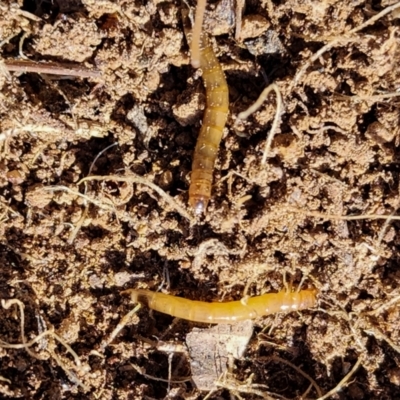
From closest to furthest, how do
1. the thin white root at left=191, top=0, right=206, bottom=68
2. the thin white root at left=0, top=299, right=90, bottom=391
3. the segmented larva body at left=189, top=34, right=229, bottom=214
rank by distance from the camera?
the thin white root at left=191, top=0, right=206, bottom=68 → the segmented larva body at left=189, top=34, right=229, bottom=214 → the thin white root at left=0, top=299, right=90, bottom=391

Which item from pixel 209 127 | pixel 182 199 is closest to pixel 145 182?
pixel 182 199

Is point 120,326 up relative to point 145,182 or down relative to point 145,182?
down

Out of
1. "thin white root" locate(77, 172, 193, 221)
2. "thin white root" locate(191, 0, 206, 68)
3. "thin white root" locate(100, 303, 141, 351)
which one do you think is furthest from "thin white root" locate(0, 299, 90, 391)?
"thin white root" locate(191, 0, 206, 68)

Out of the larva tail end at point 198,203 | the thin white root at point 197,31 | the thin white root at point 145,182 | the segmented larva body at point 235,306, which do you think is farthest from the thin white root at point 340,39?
the segmented larva body at point 235,306

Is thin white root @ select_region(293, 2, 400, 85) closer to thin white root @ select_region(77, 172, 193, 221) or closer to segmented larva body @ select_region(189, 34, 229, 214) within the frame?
segmented larva body @ select_region(189, 34, 229, 214)

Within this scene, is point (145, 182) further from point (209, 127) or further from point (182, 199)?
point (209, 127)

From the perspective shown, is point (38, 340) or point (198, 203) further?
point (38, 340)

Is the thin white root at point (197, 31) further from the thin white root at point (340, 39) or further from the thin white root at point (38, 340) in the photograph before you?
the thin white root at point (38, 340)
